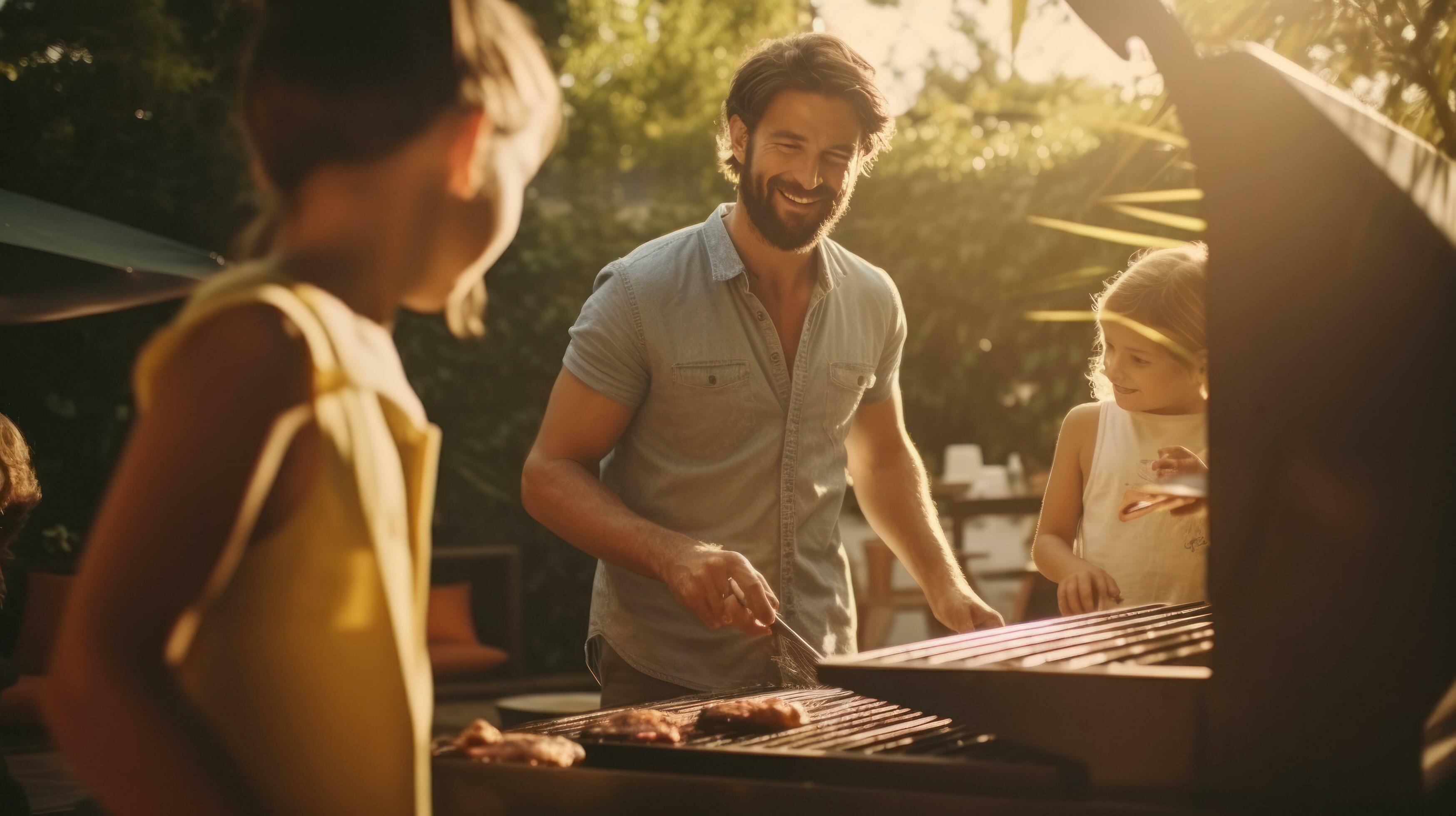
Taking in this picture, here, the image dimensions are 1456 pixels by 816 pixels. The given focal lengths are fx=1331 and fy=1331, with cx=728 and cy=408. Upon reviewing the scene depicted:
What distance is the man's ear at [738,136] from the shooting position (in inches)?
112

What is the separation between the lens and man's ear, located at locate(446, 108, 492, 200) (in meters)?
1.01

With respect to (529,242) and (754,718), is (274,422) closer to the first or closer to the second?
(754,718)

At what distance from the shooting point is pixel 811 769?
144cm

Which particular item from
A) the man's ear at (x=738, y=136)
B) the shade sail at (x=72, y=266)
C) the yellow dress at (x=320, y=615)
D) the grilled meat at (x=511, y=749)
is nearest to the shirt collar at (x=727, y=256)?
the man's ear at (x=738, y=136)

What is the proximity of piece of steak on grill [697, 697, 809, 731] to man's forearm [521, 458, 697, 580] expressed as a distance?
1.63ft

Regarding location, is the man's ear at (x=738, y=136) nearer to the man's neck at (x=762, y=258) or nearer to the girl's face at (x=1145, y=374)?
the man's neck at (x=762, y=258)

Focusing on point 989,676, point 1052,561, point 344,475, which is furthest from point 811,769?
point 1052,561

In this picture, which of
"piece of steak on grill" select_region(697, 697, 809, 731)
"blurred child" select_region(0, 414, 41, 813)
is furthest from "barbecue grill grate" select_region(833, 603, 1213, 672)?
"blurred child" select_region(0, 414, 41, 813)

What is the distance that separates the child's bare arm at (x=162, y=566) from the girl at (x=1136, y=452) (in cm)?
206

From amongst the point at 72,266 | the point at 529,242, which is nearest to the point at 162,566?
the point at 72,266

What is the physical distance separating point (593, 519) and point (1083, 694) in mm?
1241

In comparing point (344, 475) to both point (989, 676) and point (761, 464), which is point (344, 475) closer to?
point (989, 676)

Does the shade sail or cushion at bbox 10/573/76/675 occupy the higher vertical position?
the shade sail

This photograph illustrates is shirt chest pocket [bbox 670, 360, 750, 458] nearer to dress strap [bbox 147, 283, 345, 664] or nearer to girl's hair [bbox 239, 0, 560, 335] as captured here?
girl's hair [bbox 239, 0, 560, 335]
